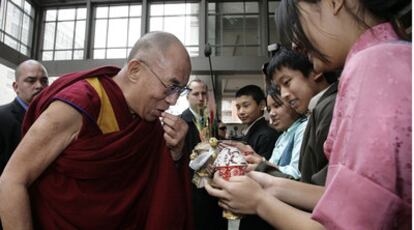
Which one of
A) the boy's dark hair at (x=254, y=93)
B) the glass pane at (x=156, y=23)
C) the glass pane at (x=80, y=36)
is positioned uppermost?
the glass pane at (x=156, y=23)

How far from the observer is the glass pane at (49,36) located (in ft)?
26.1

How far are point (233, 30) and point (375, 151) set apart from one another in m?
7.64

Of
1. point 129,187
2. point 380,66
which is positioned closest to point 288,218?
point 380,66

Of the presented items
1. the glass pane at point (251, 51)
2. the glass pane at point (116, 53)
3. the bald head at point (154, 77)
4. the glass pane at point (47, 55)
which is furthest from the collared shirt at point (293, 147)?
the glass pane at point (47, 55)

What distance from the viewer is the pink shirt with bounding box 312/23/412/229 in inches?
18.9

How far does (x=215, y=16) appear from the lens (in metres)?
7.88

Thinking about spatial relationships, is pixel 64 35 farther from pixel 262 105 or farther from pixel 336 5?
pixel 336 5

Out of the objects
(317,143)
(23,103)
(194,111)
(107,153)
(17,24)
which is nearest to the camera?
(317,143)

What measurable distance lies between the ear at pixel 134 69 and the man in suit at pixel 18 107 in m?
1.31

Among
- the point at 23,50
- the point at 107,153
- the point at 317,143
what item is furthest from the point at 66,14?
the point at 317,143

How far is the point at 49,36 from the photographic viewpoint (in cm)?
803

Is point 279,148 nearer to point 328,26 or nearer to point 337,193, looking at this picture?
point 328,26

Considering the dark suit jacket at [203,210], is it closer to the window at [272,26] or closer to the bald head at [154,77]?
the bald head at [154,77]

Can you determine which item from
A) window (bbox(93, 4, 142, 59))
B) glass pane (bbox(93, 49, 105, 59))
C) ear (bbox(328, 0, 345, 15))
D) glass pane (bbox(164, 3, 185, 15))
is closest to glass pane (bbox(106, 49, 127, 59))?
window (bbox(93, 4, 142, 59))
